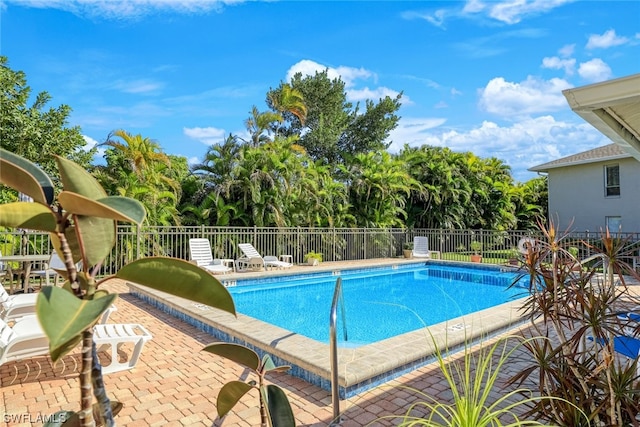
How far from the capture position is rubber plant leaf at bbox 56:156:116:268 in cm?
109

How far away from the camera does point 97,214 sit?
3.25 feet

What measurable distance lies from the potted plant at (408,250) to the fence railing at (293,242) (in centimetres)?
26

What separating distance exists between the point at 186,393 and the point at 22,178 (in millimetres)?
3824

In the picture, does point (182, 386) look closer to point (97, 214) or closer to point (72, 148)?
point (97, 214)

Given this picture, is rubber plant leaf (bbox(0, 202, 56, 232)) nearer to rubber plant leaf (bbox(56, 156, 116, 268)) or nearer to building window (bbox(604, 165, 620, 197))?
rubber plant leaf (bbox(56, 156, 116, 268))

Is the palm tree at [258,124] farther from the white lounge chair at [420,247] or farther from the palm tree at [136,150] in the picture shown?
the white lounge chair at [420,247]

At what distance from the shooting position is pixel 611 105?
3629 mm

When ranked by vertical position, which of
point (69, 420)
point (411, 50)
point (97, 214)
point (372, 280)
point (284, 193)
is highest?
point (411, 50)

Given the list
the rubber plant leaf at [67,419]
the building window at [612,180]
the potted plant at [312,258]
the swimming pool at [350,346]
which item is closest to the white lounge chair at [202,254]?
the potted plant at [312,258]

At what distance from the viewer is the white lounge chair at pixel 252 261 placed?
13227mm

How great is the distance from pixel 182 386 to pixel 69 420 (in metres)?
3.49

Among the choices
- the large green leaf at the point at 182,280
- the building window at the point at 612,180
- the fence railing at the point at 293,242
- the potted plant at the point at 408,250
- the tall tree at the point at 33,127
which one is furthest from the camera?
the building window at the point at 612,180

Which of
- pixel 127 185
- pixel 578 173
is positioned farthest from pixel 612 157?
pixel 127 185

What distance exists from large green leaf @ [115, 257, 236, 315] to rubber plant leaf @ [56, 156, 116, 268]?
0.11 meters
